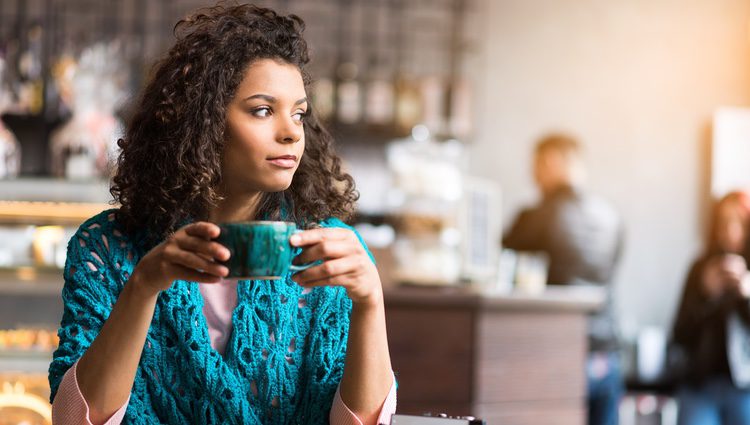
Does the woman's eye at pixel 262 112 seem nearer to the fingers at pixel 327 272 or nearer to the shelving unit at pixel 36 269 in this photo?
the fingers at pixel 327 272

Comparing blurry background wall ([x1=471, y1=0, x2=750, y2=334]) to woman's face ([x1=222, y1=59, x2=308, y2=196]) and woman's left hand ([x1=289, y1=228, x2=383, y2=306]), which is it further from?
woman's left hand ([x1=289, y1=228, x2=383, y2=306])

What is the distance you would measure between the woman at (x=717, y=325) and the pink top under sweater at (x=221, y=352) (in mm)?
3144

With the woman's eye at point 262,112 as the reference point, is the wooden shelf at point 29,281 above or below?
below

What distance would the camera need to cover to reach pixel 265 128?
1278mm

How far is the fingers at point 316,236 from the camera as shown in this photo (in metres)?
1.08

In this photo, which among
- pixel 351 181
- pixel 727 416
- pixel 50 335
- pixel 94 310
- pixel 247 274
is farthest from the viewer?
pixel 727 416

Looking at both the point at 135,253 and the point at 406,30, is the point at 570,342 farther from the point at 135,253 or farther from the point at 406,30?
the point at 406,30

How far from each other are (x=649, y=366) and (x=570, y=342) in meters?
2.71

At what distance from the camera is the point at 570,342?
370cm

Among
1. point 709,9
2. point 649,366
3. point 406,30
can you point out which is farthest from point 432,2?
point 649,366

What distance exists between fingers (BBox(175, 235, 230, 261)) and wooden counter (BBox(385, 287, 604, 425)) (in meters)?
2.35

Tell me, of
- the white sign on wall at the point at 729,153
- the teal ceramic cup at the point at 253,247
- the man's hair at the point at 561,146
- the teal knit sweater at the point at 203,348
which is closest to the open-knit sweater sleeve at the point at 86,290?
the teal knit sweater at the point at 203,348

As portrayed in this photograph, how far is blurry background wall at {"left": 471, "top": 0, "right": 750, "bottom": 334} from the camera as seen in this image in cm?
654

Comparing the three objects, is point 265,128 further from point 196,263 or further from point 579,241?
point 579,241
